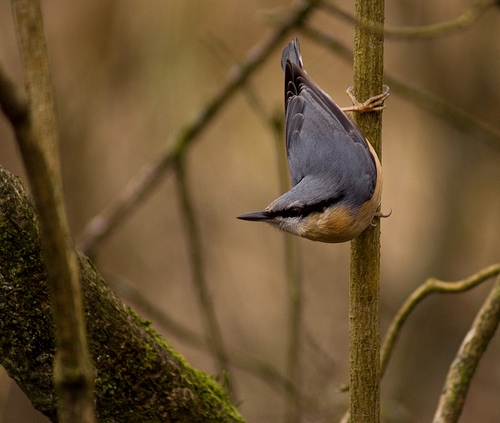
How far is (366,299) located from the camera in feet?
6.54

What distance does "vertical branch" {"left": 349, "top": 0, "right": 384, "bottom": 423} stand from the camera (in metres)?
1.97

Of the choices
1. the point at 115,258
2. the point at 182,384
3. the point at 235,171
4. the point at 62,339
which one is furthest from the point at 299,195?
the point at 235,171

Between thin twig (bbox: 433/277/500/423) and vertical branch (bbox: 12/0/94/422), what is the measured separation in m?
1.35

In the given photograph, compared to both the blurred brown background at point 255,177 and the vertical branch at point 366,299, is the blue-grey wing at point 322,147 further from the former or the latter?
the blurred brown background at point 255,177

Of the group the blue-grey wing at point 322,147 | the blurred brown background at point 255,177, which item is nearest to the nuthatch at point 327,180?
the blue-grey wing at point 322,147

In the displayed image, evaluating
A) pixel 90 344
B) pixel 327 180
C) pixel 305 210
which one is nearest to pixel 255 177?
pixel 327 180

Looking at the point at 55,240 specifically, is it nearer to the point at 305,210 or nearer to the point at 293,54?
the point at 305,210

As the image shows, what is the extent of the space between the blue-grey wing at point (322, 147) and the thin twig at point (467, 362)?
1.85 feet

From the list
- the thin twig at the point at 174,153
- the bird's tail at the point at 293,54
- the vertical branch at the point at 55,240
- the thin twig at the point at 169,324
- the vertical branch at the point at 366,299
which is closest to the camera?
the vertical branch at the point at 55,240

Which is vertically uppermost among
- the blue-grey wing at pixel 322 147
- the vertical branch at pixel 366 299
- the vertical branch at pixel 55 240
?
the blue-grey wing at pixel 322 147

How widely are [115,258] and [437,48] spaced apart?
3.25 meters

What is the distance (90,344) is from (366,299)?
786 mm

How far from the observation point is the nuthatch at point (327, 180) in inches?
93.7

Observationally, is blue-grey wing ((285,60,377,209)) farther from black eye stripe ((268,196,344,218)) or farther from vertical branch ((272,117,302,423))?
vertical branch ((272,117,302,423))
